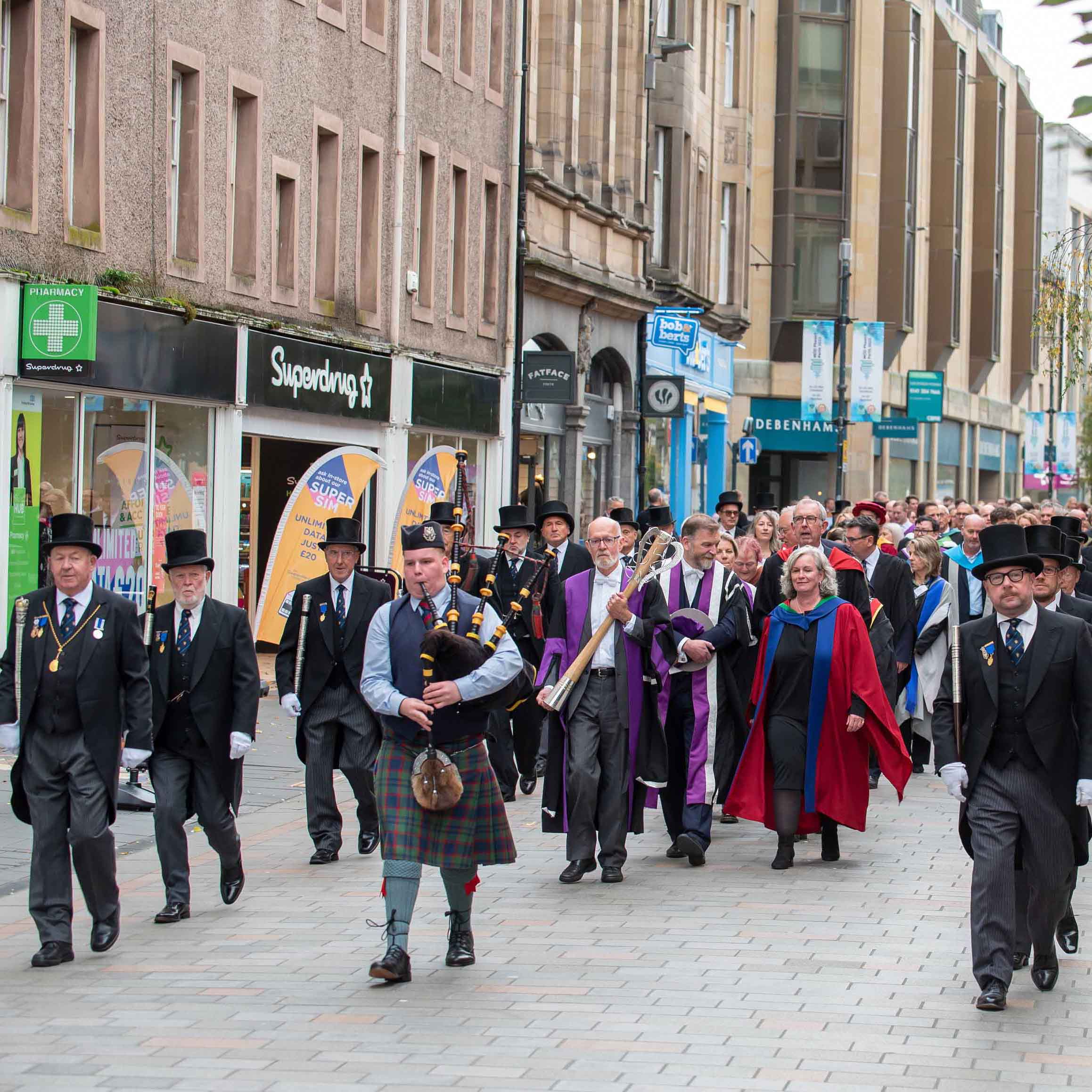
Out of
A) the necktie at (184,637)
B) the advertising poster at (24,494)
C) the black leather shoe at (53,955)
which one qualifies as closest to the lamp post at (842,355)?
the advertising poster at (24,494)

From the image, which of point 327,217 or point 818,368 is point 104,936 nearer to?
point 327,217

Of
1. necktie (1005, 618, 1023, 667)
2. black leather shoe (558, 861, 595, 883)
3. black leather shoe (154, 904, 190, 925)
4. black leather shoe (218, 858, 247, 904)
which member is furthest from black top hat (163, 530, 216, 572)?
necktie (1005, 618, 1023, 667)

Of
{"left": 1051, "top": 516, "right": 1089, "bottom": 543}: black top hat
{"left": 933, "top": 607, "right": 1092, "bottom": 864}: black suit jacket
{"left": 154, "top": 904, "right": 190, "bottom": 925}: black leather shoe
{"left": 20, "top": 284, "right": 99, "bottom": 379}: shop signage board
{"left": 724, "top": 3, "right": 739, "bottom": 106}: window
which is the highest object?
{"left": 724, "top": 3, "right": 739, "bottom": 106}: window

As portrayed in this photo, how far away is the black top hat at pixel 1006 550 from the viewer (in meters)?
7.64

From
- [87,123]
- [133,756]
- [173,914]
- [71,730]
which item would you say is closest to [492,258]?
[87,123]

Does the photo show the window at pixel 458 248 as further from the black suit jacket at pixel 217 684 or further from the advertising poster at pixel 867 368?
the advertising poster at pixel 867 368

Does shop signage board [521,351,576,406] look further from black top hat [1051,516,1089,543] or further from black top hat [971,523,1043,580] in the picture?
black top hat [971,523,1043,580]

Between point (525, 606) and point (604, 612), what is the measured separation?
2957mm

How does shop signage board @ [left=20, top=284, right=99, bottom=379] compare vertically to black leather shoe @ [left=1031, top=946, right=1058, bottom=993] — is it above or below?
above

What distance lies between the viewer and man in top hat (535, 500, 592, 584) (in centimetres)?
1371

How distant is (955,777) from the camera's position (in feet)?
24.8

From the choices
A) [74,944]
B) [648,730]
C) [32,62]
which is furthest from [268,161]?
[74,944]

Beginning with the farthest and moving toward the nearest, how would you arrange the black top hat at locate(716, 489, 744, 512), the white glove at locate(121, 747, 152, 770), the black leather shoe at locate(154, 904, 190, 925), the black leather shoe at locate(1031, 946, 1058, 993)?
the black top hat at locate(716, 489, 744, 512) → the black leather shoe at locate(154, 904, 190, 925) → the white glove at locate(121, 747, 152, 770) → the black leather shoe at locate(1031, 946, 1058, 993)

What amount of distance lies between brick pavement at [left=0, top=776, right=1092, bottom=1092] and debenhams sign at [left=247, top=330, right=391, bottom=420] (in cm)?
1077
